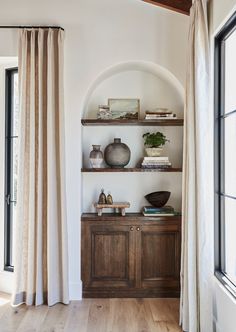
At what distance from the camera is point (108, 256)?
324 cm

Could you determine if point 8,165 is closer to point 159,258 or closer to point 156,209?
point 156,209

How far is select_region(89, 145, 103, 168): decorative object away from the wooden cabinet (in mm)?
556

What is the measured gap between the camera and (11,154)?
3.49 metres

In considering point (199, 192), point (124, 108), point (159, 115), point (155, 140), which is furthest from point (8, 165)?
point (199, 192)

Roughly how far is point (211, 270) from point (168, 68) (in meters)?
1.98

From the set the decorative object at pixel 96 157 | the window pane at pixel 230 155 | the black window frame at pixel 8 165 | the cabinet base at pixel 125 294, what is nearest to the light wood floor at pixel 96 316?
the cabinet base at pixel 125 294

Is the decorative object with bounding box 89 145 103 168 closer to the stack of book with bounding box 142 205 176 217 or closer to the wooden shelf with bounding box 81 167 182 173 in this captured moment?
the wooden shelf with bounding box 81 167 182 173

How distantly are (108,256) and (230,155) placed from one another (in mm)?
1597

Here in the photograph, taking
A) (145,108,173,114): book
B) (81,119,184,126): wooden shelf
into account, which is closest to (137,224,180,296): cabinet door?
(81,119,184,126): wooden shelf

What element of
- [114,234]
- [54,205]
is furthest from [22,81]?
[114,234]

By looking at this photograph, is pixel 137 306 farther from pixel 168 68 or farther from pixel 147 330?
pixel 168 68

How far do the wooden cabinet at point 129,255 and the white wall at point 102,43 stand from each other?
0.67 ft

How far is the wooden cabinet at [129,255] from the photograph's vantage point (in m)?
3.23

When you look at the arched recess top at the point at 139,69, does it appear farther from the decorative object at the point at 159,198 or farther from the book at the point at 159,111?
the decorative object at the point at 159,198
